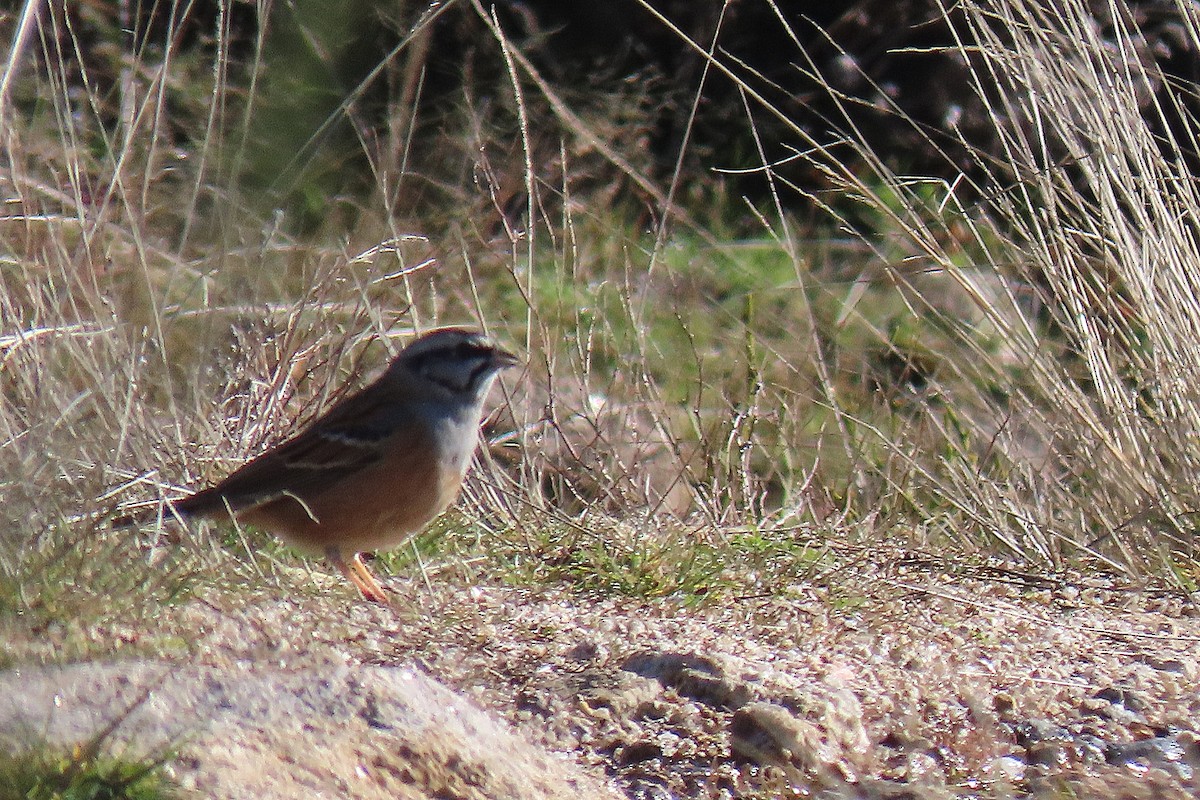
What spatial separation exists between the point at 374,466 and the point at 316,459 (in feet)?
0.52

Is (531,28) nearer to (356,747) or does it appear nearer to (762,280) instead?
(762,280)

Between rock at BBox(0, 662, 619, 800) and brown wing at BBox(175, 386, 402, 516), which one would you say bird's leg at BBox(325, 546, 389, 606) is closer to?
brown wing at BBox(175, 386, 402, 516)

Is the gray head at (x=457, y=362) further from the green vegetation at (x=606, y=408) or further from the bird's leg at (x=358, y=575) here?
the bird's leg at (x=358, y=575)

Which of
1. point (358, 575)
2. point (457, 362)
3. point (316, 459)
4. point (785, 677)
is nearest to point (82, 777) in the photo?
point (785, 677)

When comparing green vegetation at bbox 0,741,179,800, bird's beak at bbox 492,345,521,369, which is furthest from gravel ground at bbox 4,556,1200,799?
bird's beak at bbox 492,345,521,369

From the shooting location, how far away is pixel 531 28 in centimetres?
872

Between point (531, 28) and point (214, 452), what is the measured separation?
15.8ft

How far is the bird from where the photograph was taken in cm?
419

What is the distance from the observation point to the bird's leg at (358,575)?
385 centimetres

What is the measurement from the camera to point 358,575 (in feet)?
13.2

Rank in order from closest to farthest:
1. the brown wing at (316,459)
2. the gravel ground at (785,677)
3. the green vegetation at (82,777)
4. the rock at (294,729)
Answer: the green vegetation at (82,777) < the rock at (294,729) < the gravel ground at (785,677) < the brown wing at (316,459)

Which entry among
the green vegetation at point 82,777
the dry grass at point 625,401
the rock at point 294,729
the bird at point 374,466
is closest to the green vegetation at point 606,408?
the dry grass at point 625,401

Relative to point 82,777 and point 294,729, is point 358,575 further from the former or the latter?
point 82,777

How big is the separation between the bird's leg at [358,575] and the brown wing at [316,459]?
0.19 metres
